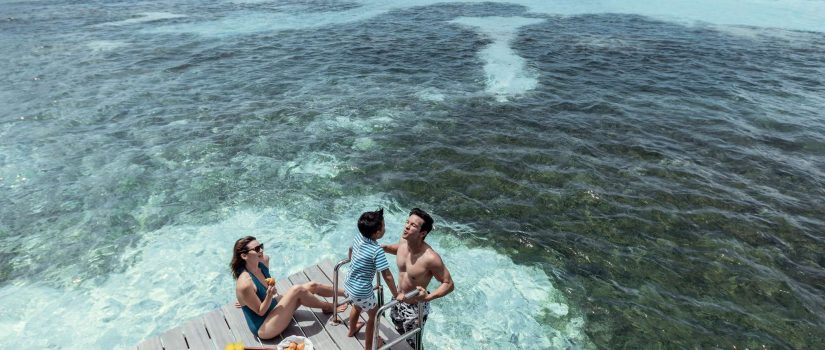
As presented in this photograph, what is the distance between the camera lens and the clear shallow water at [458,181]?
859 centimetres

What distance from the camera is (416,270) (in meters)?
Answer: 5.83

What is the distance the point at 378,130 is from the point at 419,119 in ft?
5.84

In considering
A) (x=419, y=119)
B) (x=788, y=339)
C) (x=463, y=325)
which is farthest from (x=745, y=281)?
(x=419, y=119)

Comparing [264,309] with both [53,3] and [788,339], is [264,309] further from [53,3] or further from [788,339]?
[53,3]

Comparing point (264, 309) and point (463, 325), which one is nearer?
point (264, 309)

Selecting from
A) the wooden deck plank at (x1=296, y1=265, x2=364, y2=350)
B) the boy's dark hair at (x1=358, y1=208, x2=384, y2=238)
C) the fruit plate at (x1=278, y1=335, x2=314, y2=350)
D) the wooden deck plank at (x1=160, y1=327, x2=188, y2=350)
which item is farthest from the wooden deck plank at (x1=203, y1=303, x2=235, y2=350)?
the boy's dark hair at (x1=358, y1=208, x2=384, y2=238)

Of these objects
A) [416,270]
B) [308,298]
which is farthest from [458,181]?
[416,270]

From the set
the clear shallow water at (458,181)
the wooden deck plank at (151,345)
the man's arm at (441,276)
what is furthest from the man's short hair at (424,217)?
the wooden deck plank at (151,345)

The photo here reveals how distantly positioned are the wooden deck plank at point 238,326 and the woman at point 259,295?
0.13 meters

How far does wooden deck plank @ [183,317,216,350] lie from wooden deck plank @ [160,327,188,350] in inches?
2.6

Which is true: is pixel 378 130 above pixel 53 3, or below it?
below


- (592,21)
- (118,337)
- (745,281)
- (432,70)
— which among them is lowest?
(118,337)

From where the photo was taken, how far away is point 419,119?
54.2 ft

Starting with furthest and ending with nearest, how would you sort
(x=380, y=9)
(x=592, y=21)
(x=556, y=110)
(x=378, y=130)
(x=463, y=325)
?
(x=380, y=9) → (x=592, y=21) → (x=556, y=110) → (x=378, y=130) → (x=463, y=325)
